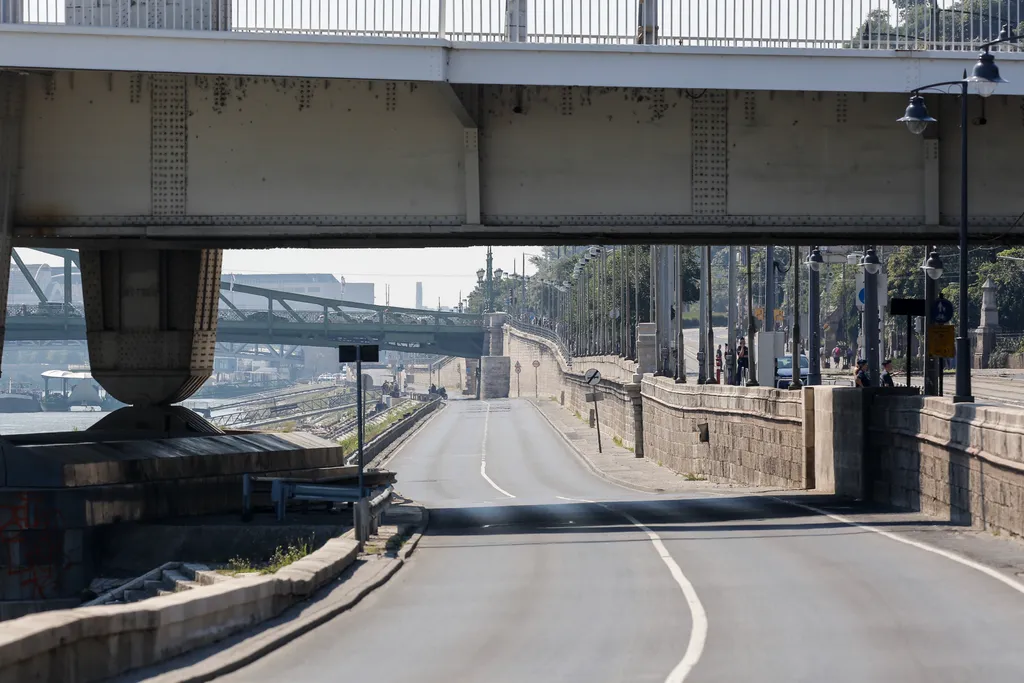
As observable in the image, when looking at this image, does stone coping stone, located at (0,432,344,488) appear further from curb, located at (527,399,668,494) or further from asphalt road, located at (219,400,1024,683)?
curb, located at (527,399,668,494)

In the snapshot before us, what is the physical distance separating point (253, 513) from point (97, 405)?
180770 millimetres

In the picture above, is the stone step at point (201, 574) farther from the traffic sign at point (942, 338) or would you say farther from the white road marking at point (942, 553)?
the traffic sign at point (942, 338)

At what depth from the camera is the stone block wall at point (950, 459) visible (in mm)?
19891

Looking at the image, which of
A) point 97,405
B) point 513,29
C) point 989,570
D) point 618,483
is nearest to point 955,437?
point 989,570

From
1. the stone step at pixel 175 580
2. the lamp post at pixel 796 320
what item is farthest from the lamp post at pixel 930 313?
the stone step at pixel 175 580

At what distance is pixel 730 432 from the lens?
144 ft

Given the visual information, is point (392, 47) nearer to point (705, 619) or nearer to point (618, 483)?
point (705, 619)

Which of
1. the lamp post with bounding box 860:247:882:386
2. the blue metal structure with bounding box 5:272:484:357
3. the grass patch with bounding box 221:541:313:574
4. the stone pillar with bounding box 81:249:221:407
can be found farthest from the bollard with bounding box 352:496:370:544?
the blue metal structure with bounding box 5:272:484:357

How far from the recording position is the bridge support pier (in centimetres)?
2933

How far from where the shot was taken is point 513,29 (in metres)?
23.2

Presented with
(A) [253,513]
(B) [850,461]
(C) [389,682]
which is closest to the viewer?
(C) [389,682]

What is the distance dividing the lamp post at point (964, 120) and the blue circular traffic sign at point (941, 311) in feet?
7.73

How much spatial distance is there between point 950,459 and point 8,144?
16747 millimetres

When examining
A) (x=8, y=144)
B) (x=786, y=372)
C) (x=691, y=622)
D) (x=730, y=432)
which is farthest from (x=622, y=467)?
(x=691, y=622)
